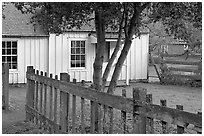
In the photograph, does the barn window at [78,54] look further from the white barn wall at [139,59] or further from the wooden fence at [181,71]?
the wooden fence at [181,71]

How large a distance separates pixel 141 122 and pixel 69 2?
9.93ft

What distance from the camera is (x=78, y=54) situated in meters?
19.4

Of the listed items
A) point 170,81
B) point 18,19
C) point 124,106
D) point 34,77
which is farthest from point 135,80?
point 124,106

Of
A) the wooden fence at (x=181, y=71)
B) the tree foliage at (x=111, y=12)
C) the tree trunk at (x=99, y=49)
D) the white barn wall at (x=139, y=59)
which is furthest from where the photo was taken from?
the white barn wall at (x=139, y=59)

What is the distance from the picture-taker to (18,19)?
19250mm

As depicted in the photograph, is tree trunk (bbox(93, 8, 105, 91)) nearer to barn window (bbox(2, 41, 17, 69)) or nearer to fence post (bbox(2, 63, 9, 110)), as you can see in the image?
fence post (bbox(2, 63, 9, 110))

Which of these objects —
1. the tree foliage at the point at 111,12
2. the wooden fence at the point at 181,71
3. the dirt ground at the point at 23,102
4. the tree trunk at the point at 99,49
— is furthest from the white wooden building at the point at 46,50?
the tree trunk at the point at 99,49

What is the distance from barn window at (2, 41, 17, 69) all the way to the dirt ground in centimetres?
144

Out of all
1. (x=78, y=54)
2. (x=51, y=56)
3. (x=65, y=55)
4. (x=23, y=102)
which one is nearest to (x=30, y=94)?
(x=23, y=102)

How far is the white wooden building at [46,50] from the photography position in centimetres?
1827

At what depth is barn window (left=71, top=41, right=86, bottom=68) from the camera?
19281 millimetres

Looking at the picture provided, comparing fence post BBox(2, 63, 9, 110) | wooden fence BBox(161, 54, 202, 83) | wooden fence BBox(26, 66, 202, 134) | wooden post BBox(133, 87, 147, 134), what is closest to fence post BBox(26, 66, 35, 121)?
wooden fence BBox(26, 66, 202, 134)

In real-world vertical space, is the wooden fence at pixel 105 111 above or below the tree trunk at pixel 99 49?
below

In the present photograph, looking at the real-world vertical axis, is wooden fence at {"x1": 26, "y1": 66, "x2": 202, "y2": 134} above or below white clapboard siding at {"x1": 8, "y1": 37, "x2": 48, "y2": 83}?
below
